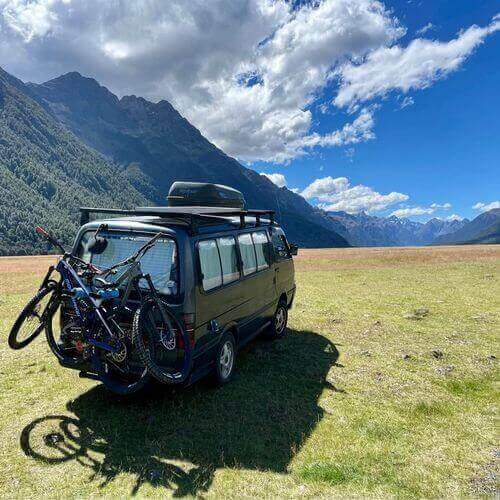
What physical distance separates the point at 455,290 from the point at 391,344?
10649mm

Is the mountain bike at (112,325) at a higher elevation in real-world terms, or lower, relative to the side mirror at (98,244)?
lower

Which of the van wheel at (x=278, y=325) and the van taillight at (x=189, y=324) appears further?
the van wheel at (x=278, y=325)

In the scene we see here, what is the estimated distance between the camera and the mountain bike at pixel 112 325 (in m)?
5.98

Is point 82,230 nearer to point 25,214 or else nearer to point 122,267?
point 122,267

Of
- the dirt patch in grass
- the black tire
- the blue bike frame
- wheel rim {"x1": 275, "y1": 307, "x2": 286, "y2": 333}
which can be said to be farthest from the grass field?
the dirt patch in grass

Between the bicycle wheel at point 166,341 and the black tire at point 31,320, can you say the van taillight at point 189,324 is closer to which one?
the bicycle wheel at point 166,341

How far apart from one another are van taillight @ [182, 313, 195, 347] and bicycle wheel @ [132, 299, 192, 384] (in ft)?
0.22

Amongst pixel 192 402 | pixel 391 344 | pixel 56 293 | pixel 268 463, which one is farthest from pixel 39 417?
pixel 391 344

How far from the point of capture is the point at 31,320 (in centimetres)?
657

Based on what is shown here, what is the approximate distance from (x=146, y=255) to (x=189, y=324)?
4.90ft

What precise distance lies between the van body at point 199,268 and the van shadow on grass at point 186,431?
0.81 meters

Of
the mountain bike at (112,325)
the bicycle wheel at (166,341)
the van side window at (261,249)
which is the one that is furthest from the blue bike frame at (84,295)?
the van side window at (261,249)

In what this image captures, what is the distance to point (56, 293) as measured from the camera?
6414 millimetres

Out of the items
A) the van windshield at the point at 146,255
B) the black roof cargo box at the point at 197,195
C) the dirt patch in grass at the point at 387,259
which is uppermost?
the black roof cargo box at the point at 197,195
